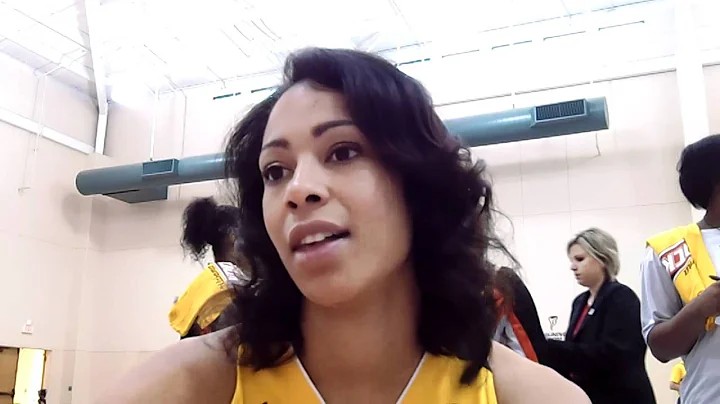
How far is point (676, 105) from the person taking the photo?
495 centimetres

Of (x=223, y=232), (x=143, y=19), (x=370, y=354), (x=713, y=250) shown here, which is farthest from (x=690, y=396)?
(x=143, y=19)

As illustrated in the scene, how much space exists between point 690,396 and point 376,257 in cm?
111

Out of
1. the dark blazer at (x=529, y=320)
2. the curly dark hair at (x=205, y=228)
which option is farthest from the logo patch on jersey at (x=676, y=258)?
the curly dark hair at (x=205, y=228)

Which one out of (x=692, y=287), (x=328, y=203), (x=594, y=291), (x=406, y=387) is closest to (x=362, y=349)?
(x=406, y=387)

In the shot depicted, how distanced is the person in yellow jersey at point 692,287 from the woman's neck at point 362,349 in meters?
0.92

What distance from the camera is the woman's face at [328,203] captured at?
720 mm

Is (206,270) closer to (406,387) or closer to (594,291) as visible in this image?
(406,387)

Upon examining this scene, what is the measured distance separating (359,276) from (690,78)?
4.80 m

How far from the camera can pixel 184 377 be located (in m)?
0.77

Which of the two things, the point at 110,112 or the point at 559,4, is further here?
the point at 110,112

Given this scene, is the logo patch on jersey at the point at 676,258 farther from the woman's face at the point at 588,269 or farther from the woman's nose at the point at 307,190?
the woman's nose at the point at 307,190

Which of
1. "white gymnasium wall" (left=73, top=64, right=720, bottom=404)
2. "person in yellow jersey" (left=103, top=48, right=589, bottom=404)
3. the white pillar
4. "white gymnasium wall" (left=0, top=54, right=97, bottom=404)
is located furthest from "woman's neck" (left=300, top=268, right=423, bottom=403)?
"white gymnasium wall" (left=0, top=54, right=97, bottom=404)

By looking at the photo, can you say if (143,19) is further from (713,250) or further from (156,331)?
(713,250)

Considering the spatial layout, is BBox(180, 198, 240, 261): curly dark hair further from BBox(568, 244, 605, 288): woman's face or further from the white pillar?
the white pillar
